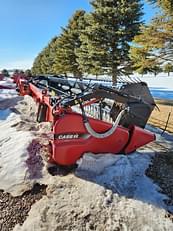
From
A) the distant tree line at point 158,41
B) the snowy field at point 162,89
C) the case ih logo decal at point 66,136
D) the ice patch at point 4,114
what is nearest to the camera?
the case ih logo decal at point 66,136

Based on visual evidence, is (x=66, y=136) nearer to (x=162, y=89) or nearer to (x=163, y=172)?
(x=163, y=172)

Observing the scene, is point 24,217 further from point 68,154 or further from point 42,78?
point 42,78

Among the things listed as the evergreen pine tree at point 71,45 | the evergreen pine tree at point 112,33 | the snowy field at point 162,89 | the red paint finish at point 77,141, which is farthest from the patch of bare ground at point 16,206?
the evergreen pine tree at point 71,45

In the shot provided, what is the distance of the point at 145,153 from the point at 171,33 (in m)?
6.87

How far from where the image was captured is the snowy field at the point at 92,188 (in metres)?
2.69

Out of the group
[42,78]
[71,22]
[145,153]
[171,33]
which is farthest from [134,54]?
[71,22]

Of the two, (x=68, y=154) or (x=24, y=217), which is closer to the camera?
(x=24, y=217)

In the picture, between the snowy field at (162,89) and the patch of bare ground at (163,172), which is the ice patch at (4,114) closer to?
the patch of bare ground at (163,172)

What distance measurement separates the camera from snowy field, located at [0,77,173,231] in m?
2.69

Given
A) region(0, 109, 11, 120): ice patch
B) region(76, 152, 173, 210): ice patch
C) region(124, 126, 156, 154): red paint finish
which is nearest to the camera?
region(76, 152, 173, 210): ice patch

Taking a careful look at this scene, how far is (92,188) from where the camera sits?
3.26 meters

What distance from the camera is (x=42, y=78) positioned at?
22.7 ft

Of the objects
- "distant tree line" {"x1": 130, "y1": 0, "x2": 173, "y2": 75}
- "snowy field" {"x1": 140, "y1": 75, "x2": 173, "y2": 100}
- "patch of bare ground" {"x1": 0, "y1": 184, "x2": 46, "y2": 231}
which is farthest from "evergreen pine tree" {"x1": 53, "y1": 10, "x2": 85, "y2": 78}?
"patch of bare ground" {"x1": 0, "y1": 184, "x2": 46, "y2": 231}

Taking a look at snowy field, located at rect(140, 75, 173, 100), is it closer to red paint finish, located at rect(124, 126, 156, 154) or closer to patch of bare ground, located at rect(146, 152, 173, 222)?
patch of bare ground, located at rect(146, 152, 173, 222)
